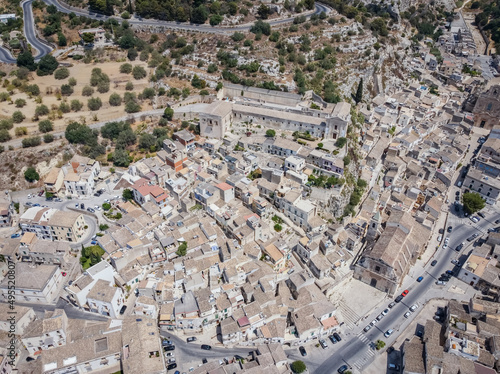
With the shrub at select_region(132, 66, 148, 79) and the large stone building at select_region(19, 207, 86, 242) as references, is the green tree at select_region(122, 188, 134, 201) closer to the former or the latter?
the large stone building at select_region(19, 207, 86, 242)

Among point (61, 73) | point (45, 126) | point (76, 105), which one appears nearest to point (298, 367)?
point (45, 126)

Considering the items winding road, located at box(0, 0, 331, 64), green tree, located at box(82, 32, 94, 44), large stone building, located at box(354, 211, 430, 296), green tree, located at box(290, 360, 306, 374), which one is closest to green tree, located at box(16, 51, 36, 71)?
winding road, located at box(0, 0, 331, 64)

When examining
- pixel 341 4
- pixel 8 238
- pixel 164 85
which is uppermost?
pixel 341 4

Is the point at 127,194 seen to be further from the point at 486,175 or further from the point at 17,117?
the point at 486,175

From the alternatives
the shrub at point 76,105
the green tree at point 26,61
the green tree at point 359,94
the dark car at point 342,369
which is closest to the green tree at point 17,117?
the shrub at point 76,105

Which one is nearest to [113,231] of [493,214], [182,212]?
[182,212]

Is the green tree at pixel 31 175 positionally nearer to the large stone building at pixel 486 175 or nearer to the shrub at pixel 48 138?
the shrub at pixel 48 138

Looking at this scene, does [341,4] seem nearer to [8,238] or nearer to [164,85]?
[164,85]
